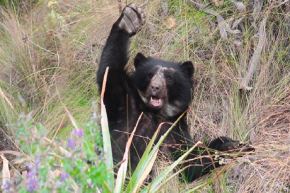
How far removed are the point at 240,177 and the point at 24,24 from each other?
3.56 m

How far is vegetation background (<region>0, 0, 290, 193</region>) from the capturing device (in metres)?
6.21

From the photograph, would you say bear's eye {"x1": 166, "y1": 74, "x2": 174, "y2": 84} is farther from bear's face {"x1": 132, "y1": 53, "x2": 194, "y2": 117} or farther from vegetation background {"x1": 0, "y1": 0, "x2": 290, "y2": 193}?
vegetation background {"x1": 0, "y1": 0, "x2": 290, "y2": 193}

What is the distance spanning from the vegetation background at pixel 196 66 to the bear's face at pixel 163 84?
1.44 feet

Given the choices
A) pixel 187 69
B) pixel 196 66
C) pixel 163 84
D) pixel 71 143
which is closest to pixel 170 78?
pixel 163 84

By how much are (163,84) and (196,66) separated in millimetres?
1193

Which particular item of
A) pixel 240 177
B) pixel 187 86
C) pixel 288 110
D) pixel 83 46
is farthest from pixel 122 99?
pixel 83 46

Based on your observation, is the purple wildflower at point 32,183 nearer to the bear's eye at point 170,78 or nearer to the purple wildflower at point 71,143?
the purple wildflower at point 71,143

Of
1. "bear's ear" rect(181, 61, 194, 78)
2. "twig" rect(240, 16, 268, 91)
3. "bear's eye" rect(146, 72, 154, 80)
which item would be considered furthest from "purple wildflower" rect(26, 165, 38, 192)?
"twig" rect(240, 16, 268, 91)

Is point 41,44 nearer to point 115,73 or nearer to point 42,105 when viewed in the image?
point 42,105

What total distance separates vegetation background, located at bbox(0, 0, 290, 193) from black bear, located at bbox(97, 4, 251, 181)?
26cm

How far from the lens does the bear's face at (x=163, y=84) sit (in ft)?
19.4

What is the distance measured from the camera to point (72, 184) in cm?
355

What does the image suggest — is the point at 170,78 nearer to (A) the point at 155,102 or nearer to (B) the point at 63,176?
(A) the point at 155,102

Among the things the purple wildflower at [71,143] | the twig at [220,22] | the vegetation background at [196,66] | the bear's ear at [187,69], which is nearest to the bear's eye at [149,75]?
the bear's ear at [187,69]
